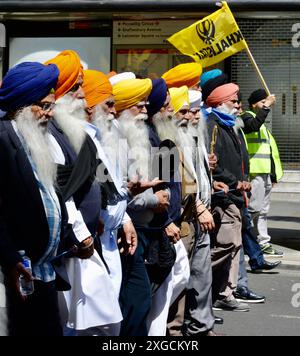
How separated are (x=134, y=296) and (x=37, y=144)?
4.88 ft

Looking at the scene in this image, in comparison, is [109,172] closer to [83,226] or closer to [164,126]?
[83,226]

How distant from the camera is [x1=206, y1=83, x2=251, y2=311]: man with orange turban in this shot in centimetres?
723

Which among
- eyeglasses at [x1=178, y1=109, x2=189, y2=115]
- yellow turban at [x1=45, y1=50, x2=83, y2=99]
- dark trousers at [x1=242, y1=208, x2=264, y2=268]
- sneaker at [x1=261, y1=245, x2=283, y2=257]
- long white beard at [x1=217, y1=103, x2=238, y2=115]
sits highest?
yellow turban at [x1=45, y1=50, x2=83, y2=99]

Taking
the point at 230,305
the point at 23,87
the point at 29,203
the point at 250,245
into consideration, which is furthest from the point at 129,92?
the point at 250,245

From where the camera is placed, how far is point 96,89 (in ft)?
16.8

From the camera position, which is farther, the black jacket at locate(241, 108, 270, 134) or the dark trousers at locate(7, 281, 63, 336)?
the black jacket at locate(241, 108, 270, 134)

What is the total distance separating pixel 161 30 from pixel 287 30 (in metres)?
2.28

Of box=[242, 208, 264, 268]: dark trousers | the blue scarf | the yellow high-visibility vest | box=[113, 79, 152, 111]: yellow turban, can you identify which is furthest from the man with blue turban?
the yellow high-visibility vest

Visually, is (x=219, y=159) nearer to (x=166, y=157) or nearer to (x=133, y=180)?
(x=166, y=157)

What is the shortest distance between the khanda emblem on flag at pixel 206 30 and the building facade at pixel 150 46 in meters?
5.23

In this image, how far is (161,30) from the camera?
50.1 feet

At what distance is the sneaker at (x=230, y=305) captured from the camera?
7.46m

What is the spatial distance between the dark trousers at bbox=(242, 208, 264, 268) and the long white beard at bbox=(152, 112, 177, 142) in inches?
115

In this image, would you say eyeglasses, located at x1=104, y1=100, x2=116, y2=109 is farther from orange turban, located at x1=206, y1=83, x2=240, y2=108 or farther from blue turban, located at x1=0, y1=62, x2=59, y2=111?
orange turban, located at x1=206, y1=83, x2=240, y2=108
